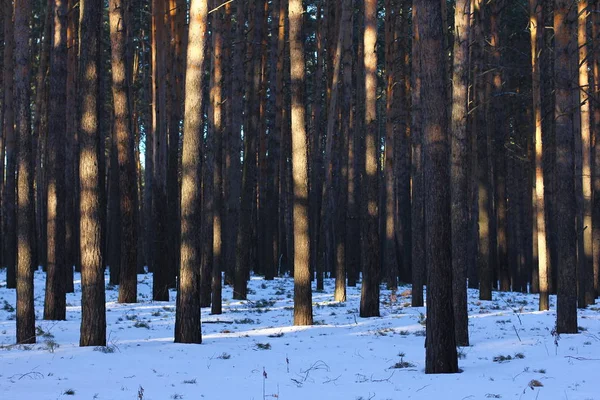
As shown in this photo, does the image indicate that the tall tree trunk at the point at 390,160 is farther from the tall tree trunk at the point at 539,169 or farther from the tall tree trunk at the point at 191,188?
the tall tree trunk at the point at 191,188

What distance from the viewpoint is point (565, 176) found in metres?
13.0

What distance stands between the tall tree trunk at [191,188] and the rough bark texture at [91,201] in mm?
1295

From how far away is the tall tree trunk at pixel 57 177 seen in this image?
1344 cm

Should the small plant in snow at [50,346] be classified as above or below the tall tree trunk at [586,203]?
below

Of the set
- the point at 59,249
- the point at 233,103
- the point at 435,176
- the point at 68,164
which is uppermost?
the point at 233,103

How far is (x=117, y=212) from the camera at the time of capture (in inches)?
990

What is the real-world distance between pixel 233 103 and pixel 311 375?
11287 millimetres

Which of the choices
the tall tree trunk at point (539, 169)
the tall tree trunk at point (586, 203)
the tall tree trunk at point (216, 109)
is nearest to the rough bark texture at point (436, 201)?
the tall tree trunk at point (216, 109)

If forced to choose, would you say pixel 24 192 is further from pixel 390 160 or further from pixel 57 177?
pixel 390 160

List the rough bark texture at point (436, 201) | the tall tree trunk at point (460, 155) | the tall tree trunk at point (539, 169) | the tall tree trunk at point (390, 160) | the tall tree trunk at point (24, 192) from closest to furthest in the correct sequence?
the rough bark texture at point (436, 201)
the tall tree trunk at point (24, 192)
the tall tree trunk at point (460, 155)
the tall tree trunk at point (539, 169)
the tall tree trunk at point (390, 160)

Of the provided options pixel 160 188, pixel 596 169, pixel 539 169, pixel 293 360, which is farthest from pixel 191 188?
pixel 596 169

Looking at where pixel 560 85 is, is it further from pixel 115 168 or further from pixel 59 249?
pixel 115 168

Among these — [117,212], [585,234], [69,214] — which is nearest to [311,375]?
[69,214]

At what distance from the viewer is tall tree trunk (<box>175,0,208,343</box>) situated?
36.9ft
